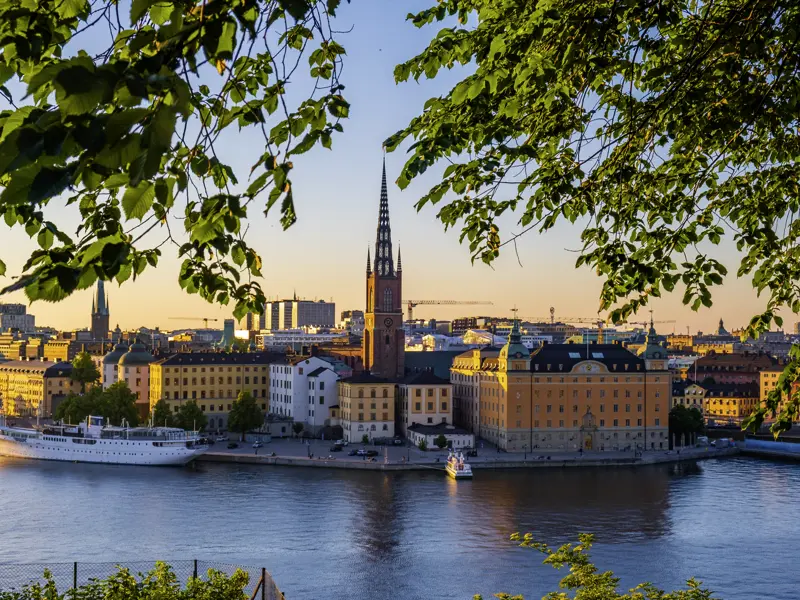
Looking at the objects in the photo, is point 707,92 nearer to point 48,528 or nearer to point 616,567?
point 616,567

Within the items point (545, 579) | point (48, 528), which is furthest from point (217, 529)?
point (545, 579)

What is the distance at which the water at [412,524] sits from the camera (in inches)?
593

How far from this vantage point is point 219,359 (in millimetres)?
39562

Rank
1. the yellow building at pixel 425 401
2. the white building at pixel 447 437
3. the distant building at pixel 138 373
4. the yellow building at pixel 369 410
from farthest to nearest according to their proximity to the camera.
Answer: the distant building at pixel 138 373 < the yellow building at pixel 425 401 < the yellow building at pixel 369 410 < the white building at pixel 447 437

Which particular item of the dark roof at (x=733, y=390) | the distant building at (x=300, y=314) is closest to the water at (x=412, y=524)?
the dark roof at (x=733, y=390)

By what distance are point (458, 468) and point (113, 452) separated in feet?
38.1

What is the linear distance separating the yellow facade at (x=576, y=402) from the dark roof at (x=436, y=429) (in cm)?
143

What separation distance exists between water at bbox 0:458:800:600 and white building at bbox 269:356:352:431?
7840 millimetres

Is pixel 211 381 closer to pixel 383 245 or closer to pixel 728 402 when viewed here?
pixel 383 245

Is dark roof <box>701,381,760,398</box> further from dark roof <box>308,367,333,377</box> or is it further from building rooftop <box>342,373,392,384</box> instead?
dark roof <box>308,367,333,377</box>

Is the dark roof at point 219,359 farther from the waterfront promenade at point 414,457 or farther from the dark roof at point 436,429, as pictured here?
Answer: the dark roof at point 436,429

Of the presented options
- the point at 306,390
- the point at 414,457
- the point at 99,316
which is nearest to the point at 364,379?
the point at 306,390

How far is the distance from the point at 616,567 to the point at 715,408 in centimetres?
3327

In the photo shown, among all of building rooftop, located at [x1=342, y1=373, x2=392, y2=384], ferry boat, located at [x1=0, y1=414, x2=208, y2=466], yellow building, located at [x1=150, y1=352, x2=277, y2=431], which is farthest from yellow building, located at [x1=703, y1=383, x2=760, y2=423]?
ferry boat, located at [x1=0, y1=414, x2=208, y2=466]
